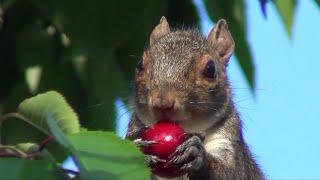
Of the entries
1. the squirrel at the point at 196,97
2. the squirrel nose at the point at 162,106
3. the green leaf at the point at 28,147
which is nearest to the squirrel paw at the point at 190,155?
the squirrel at the point at 196,97

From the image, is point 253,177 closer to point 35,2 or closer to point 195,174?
point 195,174

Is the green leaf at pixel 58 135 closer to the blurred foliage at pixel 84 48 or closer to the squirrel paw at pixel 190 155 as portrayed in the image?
the squirrel paw at pixel 190 155

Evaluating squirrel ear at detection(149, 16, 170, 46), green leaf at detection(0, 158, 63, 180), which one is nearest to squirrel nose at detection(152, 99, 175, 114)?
squirrel ear at detection(149, 16, 170, 46)

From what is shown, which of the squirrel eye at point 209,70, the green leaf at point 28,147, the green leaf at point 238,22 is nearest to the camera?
the green leaf at point 28,147

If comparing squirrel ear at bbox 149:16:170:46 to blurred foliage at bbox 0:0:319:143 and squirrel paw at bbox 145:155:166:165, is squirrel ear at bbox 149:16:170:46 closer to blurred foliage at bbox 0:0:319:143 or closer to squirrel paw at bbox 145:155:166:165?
blurred foliage at bbox 0:0:319:143

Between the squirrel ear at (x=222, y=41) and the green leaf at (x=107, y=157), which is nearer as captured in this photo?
the green leaf at (x=107, y=157)

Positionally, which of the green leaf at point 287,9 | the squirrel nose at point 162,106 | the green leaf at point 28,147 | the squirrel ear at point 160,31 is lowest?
the squirrel nose at point 162,106

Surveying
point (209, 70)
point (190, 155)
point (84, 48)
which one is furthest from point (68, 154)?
point (209, 70)
